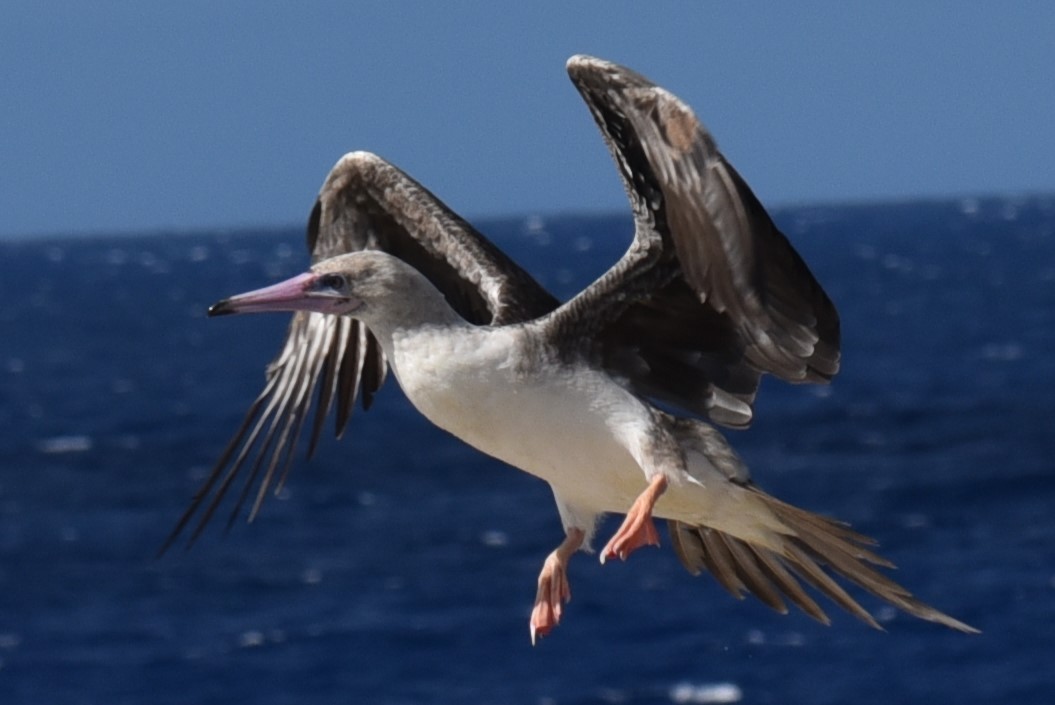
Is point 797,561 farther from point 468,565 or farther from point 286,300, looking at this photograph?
point 468,565

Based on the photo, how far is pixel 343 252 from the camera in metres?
9.95

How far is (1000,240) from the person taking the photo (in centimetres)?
13275

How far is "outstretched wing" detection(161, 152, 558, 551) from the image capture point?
936cm

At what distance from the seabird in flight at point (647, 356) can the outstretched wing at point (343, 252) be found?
0.47 metres

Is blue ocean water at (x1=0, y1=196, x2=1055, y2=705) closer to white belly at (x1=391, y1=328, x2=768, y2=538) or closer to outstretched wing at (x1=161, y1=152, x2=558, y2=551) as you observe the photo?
outstretched wing at (x1=161, y1=152, x2=558, y2=551)

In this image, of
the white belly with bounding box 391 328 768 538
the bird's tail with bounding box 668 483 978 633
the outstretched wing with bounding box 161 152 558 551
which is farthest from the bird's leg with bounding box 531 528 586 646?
the outstretched wing with bounding box 161 152 558 551

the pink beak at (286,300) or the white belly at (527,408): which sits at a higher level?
the pink beak at (286,300)

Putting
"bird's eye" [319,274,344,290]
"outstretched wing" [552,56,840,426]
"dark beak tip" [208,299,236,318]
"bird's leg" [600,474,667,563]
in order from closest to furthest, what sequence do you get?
"outstretched wing" [552,56,840,426] < "dark beak tip" [208,299,236,318] < "bird's leg" [600,474,667,563] < "bird's eye" [319,274,344,290]

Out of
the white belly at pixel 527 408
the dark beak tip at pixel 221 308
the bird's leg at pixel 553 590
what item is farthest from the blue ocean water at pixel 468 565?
the dark beak tip at pixel 221 308

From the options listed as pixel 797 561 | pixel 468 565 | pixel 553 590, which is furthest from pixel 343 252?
pixel 468 565

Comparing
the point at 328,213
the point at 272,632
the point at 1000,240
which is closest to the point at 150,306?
the point at 1000,240

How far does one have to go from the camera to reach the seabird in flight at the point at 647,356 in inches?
274

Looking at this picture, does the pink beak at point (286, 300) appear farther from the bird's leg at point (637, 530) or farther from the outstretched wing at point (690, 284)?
the bird's leg at point (637, 530)

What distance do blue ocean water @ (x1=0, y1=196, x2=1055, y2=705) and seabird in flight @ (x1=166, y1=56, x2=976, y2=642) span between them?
51.5 feet
